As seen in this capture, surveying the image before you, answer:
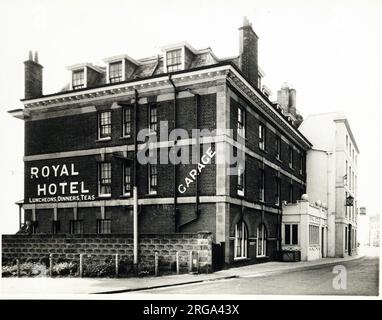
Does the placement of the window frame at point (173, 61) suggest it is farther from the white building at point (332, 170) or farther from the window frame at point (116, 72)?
the white building at point (332, 170)

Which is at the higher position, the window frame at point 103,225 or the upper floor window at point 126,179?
the upper floor window at point 126,179

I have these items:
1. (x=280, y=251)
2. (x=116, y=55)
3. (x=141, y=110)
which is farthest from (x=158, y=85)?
(x=280, y=251)

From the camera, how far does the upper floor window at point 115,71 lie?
74.9 feet

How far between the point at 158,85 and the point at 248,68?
4764 mm

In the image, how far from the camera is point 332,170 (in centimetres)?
3431

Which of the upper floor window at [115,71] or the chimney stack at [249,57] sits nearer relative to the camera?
the chimney stack at [249,57]

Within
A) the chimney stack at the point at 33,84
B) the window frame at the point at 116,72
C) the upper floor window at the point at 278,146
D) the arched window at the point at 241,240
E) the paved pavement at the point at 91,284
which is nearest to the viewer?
the paved pavement at the point at 91,284

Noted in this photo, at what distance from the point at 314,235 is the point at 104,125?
16196mm

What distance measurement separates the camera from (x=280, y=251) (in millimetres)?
26828

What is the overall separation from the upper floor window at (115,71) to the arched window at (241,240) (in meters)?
9.39

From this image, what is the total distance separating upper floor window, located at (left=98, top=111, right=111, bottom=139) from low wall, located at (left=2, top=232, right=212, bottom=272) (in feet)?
18.0

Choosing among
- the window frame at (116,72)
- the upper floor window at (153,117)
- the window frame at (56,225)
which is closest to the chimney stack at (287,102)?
the window frame at (116,72)

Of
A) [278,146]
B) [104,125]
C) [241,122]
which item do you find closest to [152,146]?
[104,125]

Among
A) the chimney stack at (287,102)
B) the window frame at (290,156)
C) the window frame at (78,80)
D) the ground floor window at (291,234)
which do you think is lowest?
the ground floor window at (291,234)
